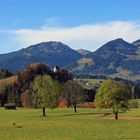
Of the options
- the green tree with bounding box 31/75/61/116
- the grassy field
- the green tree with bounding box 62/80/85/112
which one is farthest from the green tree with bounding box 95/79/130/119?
the green tree with bounding box 62/80/85/112

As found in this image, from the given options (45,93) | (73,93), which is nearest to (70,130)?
(45,93)

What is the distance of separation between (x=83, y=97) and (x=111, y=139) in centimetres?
11064

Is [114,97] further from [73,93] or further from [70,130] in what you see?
[73,93]

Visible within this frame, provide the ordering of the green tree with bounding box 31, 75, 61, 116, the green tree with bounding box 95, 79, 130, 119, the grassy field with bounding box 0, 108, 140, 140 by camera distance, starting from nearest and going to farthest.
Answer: the grassy field with bounding box 0, 108, 140, 140 → the green tree with bounding box 95, 79, 130, 119 → the green tree with bounding box 31, 75, 61, 116

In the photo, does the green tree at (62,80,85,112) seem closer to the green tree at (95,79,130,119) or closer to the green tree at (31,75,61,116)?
the green tree at (31,75,61,116)

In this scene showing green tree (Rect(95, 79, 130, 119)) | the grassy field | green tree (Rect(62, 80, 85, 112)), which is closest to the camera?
Answer: the grassy field

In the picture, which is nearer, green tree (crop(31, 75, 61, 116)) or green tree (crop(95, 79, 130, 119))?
green tree (crop(95, 79, 130, 119))

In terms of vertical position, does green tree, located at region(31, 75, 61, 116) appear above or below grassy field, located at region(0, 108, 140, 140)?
above

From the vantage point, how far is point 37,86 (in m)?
133

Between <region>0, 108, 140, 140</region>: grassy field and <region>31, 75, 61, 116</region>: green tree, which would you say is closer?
<region>0, 108, 140, 140</region>: grassy field

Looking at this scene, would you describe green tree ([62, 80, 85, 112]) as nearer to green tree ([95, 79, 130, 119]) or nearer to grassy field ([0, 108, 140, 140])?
green tree ([95, 79, 130, 119])

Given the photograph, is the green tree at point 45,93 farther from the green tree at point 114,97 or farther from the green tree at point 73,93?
the green tree at point 73,93

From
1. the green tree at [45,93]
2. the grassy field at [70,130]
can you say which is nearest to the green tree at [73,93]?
the green tree at [45,93]

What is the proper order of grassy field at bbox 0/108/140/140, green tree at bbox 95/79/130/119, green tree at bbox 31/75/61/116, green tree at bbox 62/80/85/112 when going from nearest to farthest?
1. grassy field at bbox 0/108/140/140
2. green tree at bbox 95/79/130/119
3. green tree at bbox 31/75/61/116
4. green tree at bbox 62/80/85/112
